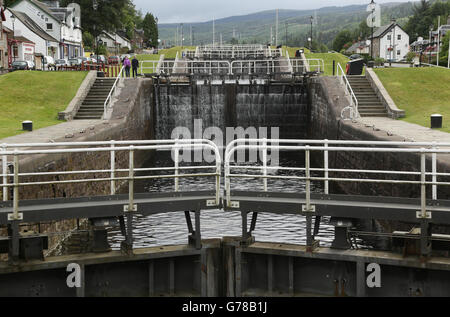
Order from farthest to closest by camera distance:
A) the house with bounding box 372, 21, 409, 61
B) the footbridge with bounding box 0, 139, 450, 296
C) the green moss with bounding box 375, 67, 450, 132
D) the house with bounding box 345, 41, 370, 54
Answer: the house with bounding box 345, 41, 370, 54
the house with bounding box 372, 21, 409, 61
the green moss with bounding box 375, 67, 450, 132
the footbridge with bounding box 0, 139, 450, 296

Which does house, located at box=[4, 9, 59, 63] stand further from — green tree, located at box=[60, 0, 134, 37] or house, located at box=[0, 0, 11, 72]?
green tree, located at box=[60, 0, 134, 37]

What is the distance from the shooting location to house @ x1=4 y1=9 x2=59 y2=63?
250 feet

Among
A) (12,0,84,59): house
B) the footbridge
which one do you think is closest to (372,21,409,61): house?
(12,0,84,59): house

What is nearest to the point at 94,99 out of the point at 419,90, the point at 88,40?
the point at 419,90

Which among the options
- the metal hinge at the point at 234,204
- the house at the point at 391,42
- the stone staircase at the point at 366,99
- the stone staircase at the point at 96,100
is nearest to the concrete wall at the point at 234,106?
the stone staircase at the point at 96,100

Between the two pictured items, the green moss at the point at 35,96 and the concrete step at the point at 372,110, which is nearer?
the green moss at the point at 35,96

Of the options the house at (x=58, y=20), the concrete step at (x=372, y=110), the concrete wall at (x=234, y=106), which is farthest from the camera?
the house at (x=58, y=20)

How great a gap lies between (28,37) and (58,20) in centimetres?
1041

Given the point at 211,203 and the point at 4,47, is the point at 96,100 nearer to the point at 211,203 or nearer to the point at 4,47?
the point at 211,203

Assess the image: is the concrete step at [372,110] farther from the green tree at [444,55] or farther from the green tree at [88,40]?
the green tree at [88,40]

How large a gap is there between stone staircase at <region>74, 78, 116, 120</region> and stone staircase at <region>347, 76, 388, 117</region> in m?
12.9

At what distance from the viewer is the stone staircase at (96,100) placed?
105ft

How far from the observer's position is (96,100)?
111ft

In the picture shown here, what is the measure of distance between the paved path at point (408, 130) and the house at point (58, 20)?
68.8m
